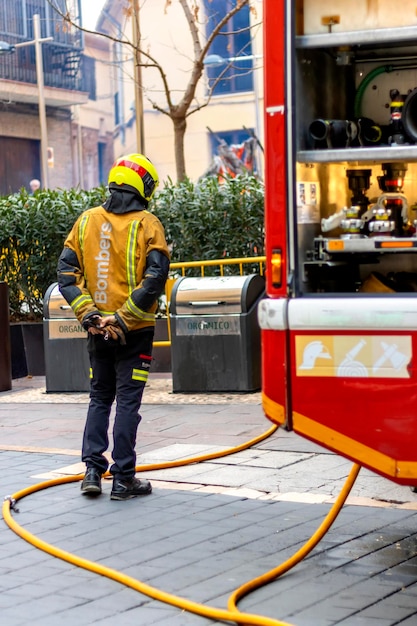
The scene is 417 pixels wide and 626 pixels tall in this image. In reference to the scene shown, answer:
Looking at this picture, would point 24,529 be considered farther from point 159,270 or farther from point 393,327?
point 393,327

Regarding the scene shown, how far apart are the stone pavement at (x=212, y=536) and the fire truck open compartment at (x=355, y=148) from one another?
132 centimetres

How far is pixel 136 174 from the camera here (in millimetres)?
6621

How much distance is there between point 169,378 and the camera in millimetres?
11625

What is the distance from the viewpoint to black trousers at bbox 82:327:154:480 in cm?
653

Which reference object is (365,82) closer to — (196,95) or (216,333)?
(216,333)

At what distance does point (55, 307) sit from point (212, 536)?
5.59m

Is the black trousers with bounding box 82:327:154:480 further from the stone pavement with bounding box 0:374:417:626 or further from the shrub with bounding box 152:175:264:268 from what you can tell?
the shrub with bounding box 152:175:264:268

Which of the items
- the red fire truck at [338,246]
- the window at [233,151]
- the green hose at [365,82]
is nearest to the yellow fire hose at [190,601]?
the red fire truck at [338,246]

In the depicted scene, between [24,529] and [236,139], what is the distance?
35.7 metres

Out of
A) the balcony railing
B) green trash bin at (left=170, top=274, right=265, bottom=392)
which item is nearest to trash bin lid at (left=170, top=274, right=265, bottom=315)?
green trash bin at (left=170, top=274, right=265, bottom=392)

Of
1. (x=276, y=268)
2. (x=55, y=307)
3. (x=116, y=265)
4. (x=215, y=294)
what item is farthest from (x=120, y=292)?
(x=55, y=307)

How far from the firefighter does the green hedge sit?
5335 mm

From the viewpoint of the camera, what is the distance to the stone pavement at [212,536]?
4574 millimetres

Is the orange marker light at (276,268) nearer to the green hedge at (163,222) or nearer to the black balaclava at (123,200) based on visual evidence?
the black balaclava at (123,200)
